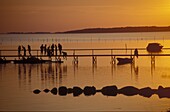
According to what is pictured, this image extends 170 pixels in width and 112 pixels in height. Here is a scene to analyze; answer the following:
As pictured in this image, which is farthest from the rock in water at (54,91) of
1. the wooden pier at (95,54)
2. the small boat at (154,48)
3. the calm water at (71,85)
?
the small boat at (154,48)

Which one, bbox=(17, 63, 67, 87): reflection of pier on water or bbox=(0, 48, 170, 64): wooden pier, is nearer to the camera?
bbox=(17, 63, 67, 87): reflection of pier on water

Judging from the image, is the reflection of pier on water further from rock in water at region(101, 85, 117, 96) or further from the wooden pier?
rock in water at region(101, 85, 117, 96)

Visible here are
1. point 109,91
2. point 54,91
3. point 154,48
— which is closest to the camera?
point 109,91

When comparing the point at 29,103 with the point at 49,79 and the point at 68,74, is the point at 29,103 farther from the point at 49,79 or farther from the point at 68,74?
the point at 68,74

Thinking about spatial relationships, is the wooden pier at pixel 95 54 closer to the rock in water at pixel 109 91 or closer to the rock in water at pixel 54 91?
the rock in water at pixel 54 91

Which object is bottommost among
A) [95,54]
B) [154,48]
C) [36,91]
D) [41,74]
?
[36,91]

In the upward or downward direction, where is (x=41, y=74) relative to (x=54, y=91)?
upward

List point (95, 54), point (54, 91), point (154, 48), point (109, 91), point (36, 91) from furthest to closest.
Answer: point (154, 48), point (95, 54), point (36, 91), point (54, 91), point (109, 91)

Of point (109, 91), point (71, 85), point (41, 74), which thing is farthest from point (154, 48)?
point (109, 91)

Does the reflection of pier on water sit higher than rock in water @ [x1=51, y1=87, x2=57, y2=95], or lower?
higher

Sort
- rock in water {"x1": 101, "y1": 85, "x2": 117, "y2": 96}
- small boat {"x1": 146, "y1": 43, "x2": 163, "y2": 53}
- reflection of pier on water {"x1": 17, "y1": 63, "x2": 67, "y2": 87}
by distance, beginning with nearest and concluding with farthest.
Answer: rock in water {"x1": 101, "y1": 85, "x2": 117, "y2": 96} < reflection of pier on water {"x1": 17, "y1": 63, "x2": 67, "y2": 87} < small boat {"x1": 146, "y1": 43, "x2": 163, "y2": 53}

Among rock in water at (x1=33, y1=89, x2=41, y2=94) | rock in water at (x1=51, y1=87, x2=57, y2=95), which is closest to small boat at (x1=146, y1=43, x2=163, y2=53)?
rock in water at (x1=51, y1=87, x2=57, y2=95)

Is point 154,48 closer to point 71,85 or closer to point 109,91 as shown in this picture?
point 71,85

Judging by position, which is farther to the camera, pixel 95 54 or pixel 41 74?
pixel 95 54
